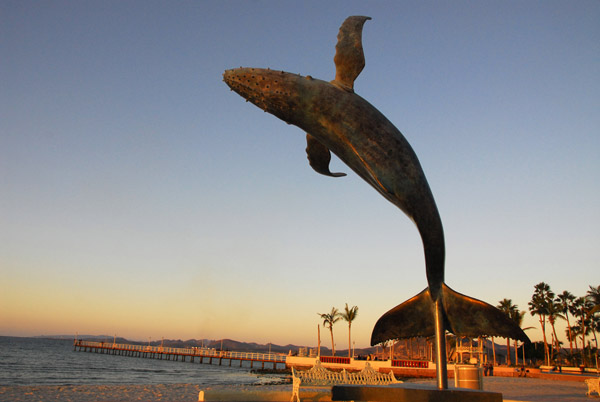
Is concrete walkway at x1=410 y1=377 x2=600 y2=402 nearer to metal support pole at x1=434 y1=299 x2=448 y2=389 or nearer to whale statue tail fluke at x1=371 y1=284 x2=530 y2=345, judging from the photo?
metal support pole at x1=434 y1=299 x2=448 y2=389

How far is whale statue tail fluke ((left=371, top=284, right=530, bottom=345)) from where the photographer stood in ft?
23.9

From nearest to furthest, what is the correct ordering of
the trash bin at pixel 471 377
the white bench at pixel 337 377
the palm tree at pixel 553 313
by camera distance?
the trash bin at pixel 471 377, the white bench at pixel 337 377, the palm tree at pixel 553 313

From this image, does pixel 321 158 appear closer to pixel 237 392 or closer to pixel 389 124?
pixel 389 124

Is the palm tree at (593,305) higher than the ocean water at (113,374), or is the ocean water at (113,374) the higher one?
the palm tree at (593,305)

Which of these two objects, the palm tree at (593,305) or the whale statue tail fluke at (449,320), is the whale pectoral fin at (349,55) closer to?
the whale statue tail fluke at (449,320)

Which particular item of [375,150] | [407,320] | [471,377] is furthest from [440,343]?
[471,377]

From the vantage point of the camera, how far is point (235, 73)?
7.63m

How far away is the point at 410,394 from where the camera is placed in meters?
7.43

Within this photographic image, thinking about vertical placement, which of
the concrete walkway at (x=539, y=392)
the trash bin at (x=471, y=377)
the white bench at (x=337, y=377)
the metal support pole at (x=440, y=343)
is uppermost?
the metal support pole at (x=440, y=343)

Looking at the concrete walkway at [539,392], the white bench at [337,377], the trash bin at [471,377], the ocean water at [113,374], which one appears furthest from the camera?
the ocean water at [113,374]

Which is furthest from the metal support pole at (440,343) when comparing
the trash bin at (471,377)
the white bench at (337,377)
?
the white bench at (337,377)

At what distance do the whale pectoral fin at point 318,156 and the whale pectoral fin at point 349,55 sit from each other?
4.19 feet

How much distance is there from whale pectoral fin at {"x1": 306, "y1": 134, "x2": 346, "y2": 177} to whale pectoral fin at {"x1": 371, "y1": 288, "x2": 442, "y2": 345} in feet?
8.86

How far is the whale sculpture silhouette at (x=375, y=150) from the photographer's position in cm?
716
